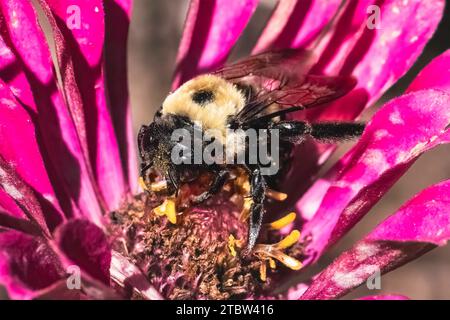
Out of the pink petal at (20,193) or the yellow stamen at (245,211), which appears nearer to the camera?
the pink petal at (20,193)

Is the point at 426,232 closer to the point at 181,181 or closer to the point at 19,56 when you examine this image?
the point at 181,181

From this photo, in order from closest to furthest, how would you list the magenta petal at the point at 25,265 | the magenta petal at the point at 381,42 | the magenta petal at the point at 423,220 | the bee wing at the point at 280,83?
the magenta petal at the point at 25,265 < the magenta petal at the point at 423,220 < the bee wing at the point at 280,83 < the magenta petal at the point at 381,42

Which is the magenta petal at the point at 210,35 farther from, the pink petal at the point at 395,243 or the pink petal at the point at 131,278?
the pink petal at the point at 395,243

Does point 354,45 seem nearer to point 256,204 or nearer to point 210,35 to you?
point 210,35

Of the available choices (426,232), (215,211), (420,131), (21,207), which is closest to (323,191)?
(215,211)

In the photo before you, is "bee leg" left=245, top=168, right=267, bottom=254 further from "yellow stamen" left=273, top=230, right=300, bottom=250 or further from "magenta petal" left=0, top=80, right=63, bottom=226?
"magenta petal" left=0, top=80, right=63, bottom=226

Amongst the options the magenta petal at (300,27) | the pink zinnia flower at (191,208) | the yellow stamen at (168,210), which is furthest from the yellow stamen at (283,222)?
the magenta petal at (300,27)

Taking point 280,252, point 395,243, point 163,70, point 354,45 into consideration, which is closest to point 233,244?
point 280,252

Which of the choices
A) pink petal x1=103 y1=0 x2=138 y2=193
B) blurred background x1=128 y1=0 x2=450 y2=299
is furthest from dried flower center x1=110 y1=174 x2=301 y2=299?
blurred background x1=128 y1=0 x2=450 y2=299
